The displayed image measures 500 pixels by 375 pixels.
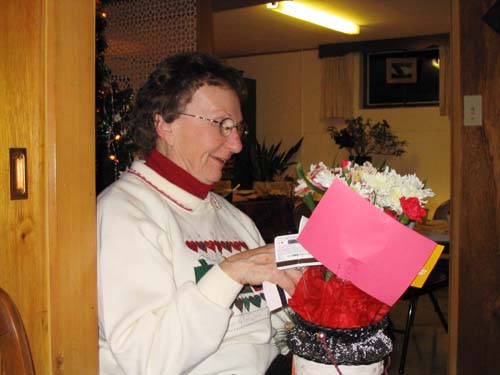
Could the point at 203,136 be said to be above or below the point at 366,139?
below

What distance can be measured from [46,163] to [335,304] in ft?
1.91

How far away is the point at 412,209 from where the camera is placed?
1.04 metres

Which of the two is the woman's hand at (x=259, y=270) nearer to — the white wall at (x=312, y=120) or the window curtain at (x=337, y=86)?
the white wall at (x=312, y=120)

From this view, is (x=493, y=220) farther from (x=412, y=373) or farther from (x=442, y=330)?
(x=442, y=330)

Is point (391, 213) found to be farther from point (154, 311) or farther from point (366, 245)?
point (154, 311)

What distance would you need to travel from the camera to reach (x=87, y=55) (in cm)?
115

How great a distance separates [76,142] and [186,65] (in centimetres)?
64

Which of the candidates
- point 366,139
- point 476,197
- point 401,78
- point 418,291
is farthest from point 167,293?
point 401,78

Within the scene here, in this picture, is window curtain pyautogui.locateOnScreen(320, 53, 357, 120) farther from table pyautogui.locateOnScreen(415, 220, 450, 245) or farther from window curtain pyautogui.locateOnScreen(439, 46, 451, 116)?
table pyautogui.locateOnScreen(415, 220, 450, 245)

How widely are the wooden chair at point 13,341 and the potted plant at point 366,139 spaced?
7.05 metres

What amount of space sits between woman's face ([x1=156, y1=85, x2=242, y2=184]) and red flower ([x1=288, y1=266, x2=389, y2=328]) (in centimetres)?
70

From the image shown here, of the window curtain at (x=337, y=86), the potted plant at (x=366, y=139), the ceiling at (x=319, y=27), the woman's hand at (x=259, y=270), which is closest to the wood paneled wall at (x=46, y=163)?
the woman's hand at (x=259, y=270)

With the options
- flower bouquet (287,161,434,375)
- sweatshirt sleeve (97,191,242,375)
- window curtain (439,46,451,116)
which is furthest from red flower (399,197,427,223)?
window curtain (439,46,451,116)

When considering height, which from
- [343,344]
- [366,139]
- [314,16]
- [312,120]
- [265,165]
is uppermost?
[314,16]
